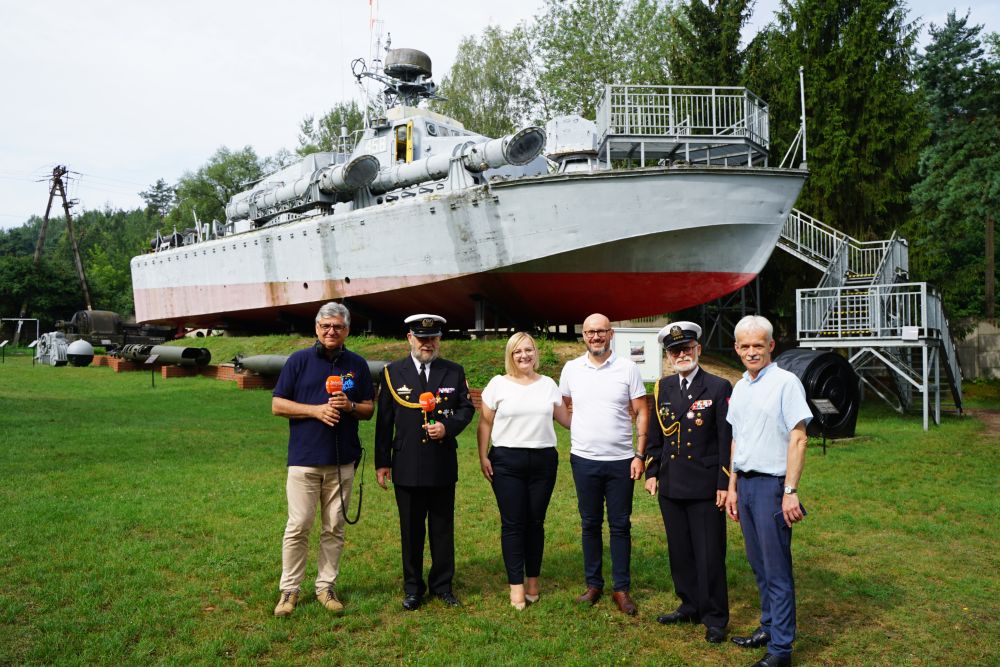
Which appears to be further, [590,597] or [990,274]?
[990,274]

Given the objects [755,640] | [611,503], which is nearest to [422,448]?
[611,503]

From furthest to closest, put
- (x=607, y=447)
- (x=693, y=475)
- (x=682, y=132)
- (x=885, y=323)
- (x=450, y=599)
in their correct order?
(x=682, y=132) → (x=885, y=323) → (x=450, y=599) → (x=607, y=447) → (x=693, y=475)

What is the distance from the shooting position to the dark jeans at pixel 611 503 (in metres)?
4.84

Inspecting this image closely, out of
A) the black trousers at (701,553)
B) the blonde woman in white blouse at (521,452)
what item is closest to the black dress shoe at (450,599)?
the blonde woman in white blouse at (521,452)

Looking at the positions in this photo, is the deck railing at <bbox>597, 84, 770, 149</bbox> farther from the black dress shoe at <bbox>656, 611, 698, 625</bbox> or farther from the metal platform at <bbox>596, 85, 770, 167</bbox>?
the black dress shoe at <bbox>656, 611, 698, 625</bbox>

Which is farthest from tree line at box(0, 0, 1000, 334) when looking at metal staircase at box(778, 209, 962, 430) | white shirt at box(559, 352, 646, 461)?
white shirt at box(559, 352, 646, 461)

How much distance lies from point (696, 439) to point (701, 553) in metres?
0.70

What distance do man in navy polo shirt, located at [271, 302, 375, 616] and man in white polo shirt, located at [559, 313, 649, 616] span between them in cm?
146

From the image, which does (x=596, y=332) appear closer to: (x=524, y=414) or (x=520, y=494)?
(x=524, y=414)

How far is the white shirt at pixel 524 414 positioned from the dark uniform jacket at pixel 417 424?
Result: 0.84 ft

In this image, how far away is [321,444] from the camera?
194 inches

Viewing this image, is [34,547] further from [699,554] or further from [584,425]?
[699,554]

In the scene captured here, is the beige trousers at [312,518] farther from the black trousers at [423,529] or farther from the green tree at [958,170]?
the green tree at [958,170]

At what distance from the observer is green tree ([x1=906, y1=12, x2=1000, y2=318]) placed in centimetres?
2478
